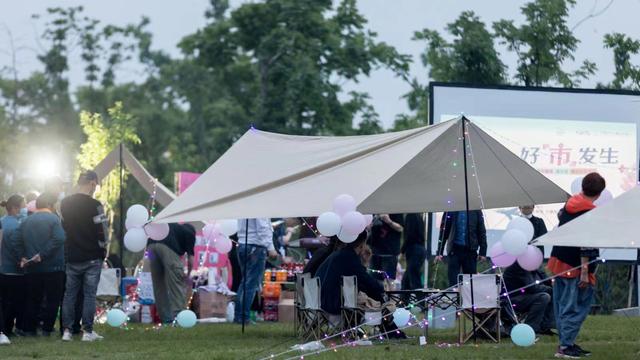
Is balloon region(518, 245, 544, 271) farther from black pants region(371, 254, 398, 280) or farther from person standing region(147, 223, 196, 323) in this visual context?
person standing region(147, 223, 196, 323)

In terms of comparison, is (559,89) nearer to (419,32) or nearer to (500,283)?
(500,283)

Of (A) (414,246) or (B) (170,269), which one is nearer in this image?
(B) (170,269)

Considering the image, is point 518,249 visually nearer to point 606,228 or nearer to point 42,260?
point 606,228

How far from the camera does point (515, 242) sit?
1134 cm

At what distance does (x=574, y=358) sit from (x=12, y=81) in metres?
46.0

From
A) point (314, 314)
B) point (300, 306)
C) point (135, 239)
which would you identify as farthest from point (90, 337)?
point (314, 314)

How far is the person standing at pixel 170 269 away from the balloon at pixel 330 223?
441cm

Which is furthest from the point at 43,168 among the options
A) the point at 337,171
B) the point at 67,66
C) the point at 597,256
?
the point at 67,66

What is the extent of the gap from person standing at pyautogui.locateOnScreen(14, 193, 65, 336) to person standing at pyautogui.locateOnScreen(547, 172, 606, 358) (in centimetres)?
525

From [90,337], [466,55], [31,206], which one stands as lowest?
[90,337]

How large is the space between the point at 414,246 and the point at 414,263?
224mm

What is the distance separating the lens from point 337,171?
41.9 feet

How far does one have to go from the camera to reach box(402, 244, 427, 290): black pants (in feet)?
53.9

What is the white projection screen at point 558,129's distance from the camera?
1759 cm
